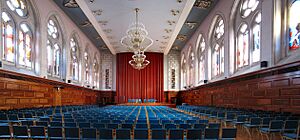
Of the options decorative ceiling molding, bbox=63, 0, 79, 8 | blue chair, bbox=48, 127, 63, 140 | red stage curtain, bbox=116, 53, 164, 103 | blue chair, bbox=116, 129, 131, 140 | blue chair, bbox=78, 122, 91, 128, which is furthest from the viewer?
red stage curtain, bbox=116, 53, 164, 103

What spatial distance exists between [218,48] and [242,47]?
418 cm

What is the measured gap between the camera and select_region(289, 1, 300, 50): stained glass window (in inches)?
393

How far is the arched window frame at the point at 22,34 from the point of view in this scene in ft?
45.4

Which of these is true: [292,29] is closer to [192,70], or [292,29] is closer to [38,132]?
[38,132]

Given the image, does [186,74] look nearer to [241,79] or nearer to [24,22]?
[241,79]

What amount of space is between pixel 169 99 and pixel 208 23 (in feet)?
54.4

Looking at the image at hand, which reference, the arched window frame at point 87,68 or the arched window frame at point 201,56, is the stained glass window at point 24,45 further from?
the arched window frame at point 201,56

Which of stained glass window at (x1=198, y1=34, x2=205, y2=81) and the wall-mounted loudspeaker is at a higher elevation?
stained glass window at (x1=198, y1=34, x2=205, y2=81)

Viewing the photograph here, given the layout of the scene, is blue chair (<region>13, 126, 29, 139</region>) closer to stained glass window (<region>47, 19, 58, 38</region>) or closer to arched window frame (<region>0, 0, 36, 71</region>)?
arched window frame (<region>0, 0, 36, 71</region>)

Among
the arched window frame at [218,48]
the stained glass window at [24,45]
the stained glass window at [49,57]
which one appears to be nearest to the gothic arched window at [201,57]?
the arched window frame at [218,48]

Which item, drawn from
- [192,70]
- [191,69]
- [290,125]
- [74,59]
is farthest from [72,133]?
[191,69]

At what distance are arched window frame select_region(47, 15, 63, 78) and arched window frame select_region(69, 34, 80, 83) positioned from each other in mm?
2585

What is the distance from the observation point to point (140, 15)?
64.3ft

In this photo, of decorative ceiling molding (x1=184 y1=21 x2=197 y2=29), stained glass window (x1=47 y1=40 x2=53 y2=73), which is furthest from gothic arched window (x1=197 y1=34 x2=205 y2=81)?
stained glass window (x1=47 y1=40 x2=53 y2=73)
